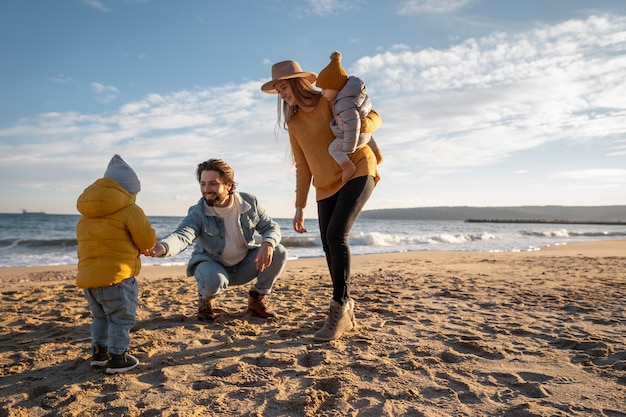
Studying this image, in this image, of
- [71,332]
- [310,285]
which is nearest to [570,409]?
[71,332]

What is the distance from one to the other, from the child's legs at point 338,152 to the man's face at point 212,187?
Result: 99 centimetres

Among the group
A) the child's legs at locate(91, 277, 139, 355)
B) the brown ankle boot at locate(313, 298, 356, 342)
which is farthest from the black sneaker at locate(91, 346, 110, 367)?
the brown ankle boot at locate(313, 298, 356, 342)

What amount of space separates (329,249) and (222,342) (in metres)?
1.05

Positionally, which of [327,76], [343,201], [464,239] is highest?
[327,76]

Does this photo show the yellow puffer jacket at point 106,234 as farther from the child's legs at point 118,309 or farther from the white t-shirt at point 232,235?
the white t-shirt at point 232,235

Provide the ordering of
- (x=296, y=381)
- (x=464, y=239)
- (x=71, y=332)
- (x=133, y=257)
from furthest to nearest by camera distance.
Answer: (x=464, y=239), (x=71, y=332), (x=133, y=257), (x=296, y=381)

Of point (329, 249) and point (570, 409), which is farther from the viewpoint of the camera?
point (329, 249)

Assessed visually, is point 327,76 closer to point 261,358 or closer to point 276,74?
A: point 276,74

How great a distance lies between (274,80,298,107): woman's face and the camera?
302cm

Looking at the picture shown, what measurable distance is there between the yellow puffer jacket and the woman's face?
137 cm

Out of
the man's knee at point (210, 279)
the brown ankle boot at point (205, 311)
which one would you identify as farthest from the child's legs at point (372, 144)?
the brown ankle boot at point (205, 311)

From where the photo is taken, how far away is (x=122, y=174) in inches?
99.0

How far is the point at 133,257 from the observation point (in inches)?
96.0

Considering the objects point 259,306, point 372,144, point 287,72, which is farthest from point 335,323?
point 287,72
